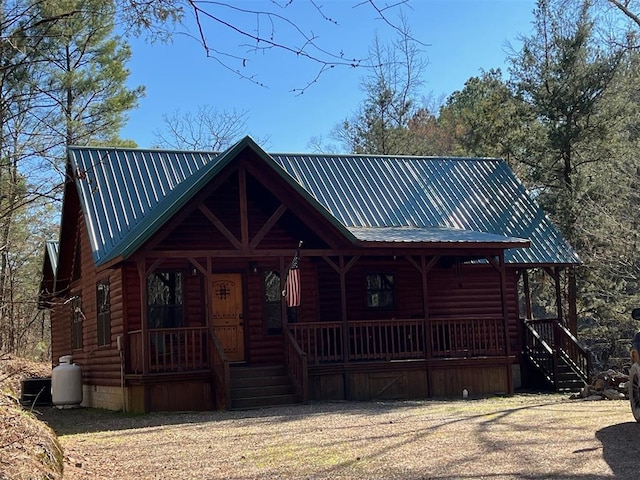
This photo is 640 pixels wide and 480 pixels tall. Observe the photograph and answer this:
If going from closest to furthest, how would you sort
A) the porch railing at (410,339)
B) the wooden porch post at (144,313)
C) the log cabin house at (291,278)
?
the wooden porch post at (144,313) < the log cabin house at (291,278) < the porch railing at (410,339)

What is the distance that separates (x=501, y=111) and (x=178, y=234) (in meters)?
16.5

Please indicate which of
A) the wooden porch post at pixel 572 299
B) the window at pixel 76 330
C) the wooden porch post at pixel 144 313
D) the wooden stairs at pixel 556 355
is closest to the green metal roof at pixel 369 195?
the wooden porch post at pixel 144 313

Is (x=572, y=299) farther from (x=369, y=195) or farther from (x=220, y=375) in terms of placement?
(x=220, y=375)

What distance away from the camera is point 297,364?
1587 centimetres

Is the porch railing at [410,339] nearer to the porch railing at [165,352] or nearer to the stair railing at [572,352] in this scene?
the stair railing at [572,352]

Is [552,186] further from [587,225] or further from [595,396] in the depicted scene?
[595,396]

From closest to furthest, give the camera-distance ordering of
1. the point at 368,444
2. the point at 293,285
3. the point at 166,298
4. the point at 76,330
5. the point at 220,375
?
1. the point at 368,444
2. the point at 220,375
3. the point at 293,285
4. the point at 166,298
5. the point at 76,330

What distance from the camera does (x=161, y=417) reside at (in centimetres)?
1410

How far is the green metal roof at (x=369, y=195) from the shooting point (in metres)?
17.2

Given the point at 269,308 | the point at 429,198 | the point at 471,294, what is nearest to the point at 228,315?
the point at 269,308

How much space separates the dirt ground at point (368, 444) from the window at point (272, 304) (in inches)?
168

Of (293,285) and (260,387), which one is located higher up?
(293,285)

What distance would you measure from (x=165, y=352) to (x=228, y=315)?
8.07ft

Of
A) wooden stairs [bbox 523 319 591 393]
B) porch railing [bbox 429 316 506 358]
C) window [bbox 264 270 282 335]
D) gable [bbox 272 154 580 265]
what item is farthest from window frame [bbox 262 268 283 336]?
wooden stairs [bbox 523 319 591 393]
